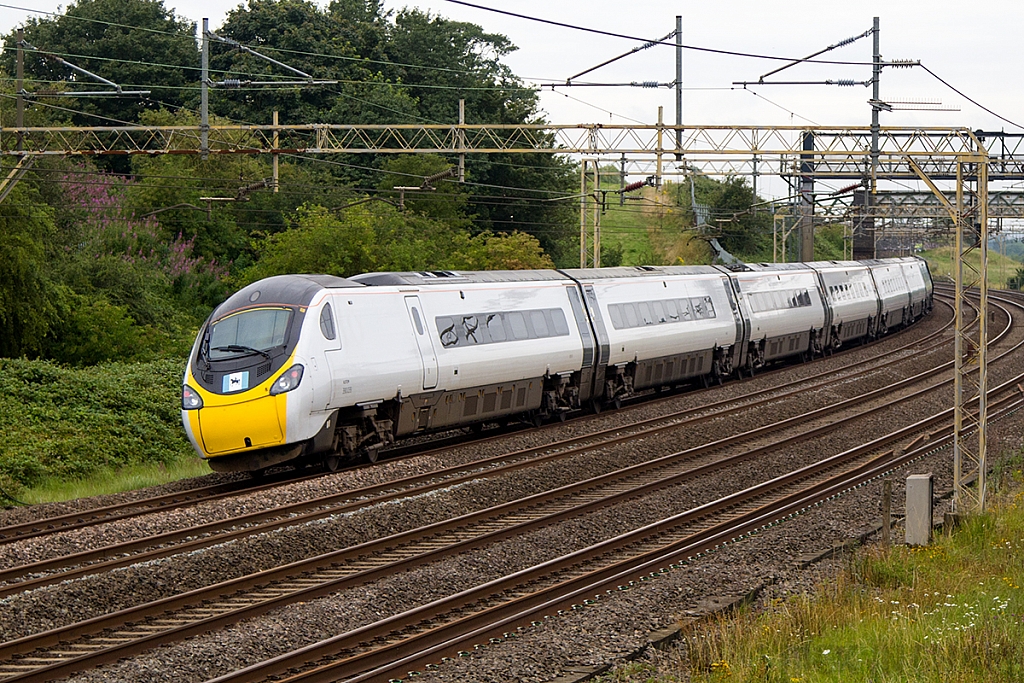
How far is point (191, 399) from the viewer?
1895 cm

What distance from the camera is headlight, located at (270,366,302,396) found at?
60.0ft

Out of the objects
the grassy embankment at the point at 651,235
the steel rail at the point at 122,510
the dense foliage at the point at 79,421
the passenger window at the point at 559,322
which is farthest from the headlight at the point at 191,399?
the grassy embankment at the point at 651,235

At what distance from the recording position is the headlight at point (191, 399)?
18.8 meters

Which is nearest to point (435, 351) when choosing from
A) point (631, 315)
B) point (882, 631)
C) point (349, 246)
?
point (631, 315)

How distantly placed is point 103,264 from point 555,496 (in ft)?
86.8

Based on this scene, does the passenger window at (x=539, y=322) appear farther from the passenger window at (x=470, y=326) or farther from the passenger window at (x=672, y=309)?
the passenger window at (x=672, y=309)

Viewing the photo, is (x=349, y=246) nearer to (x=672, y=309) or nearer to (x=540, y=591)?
(x=672, y=309)

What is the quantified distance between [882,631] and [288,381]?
32.4 ft

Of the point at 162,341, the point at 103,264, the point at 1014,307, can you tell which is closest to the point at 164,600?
the point at 162,341

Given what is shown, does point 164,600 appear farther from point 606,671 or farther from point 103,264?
point 103,264

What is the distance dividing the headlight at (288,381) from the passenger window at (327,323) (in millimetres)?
938

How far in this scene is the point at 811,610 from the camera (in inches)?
484

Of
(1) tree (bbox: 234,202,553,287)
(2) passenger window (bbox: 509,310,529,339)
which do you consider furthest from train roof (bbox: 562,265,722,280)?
(1) tree (bbox: 234,202,553,287)

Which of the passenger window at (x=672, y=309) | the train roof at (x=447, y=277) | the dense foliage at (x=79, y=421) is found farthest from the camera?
the passenger window at (x=672, y=309)
